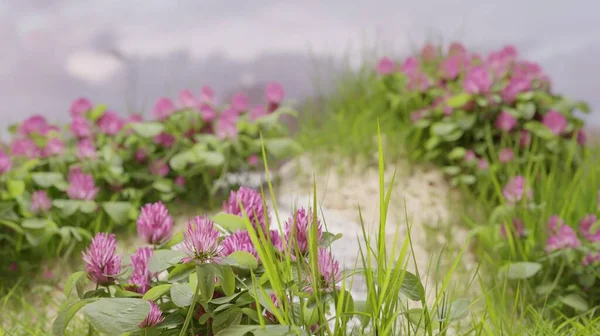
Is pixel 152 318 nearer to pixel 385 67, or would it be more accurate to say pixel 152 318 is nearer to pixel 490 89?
pixel 490 89

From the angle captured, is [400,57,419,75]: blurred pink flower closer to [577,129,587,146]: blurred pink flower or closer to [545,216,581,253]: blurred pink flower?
[577,129,587,146]: blurred pink flower

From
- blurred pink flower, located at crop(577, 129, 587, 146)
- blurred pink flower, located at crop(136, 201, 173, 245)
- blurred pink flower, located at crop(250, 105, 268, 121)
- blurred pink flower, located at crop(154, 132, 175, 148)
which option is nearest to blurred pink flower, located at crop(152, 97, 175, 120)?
blurred pink flower, located at crop(154, 132, 175, 148)

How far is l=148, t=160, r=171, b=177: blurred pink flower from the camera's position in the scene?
11.4 ft

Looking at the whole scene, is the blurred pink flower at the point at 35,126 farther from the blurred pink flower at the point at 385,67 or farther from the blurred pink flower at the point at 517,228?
the blurred pink flower at the point at 517,228

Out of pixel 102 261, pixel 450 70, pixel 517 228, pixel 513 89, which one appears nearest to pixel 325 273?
pixel 102 261

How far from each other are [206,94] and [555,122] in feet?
6.86

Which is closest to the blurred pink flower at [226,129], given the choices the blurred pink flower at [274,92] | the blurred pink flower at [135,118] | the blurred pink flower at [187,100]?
the blurred pink flower at [187,100]

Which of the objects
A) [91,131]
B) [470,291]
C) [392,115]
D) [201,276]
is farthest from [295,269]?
[392,115]

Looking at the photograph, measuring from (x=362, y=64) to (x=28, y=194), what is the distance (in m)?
2.78

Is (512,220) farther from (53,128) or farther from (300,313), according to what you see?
(53,128)

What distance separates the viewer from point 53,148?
3.43m

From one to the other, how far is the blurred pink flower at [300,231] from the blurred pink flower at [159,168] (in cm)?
220

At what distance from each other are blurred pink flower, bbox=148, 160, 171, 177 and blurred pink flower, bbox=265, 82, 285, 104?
30.0 inches

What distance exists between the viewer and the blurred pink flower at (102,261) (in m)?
1.44
